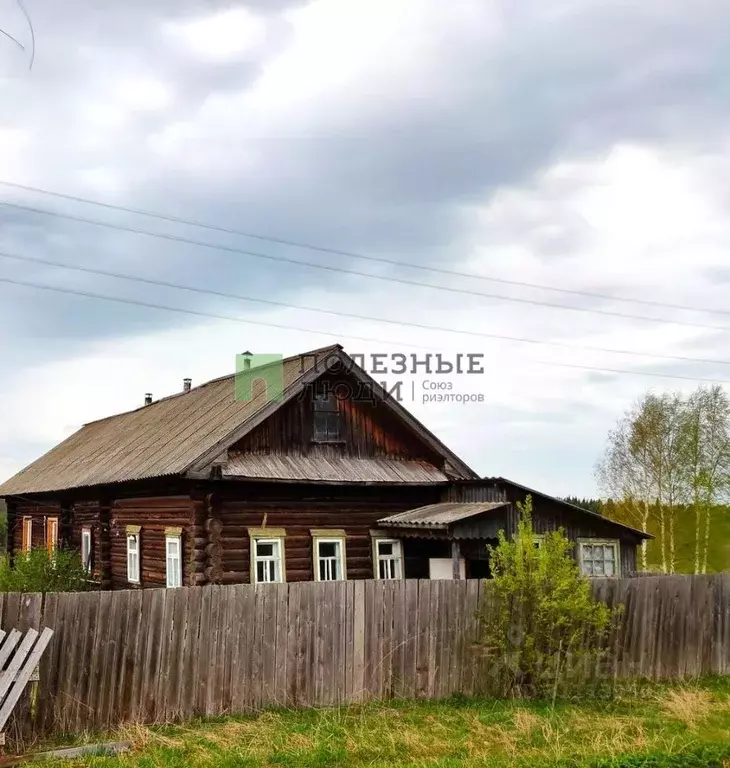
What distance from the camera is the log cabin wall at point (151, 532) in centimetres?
1850

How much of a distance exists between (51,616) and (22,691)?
90cm

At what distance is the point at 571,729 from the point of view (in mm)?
9984

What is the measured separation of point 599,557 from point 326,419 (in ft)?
23.2

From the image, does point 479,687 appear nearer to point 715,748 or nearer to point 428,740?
point 428,740

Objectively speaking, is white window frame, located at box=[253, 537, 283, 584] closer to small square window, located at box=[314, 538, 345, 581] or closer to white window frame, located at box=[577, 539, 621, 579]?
small square window, located at box=[314, 538, 345, 581]

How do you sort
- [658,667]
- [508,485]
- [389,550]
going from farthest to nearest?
[389,550] → [508,485] → [658,667]

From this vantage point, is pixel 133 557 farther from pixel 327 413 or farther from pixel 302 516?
pixel 327 413

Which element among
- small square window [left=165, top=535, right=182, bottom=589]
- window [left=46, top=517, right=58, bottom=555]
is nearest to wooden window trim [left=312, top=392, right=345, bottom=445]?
small square window [left=165, top=535, right=182, bottom=589]

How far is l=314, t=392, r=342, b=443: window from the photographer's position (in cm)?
2061

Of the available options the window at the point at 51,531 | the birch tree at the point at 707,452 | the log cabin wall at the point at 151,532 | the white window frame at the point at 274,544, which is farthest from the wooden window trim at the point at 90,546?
the birch tree at the point at 707,452

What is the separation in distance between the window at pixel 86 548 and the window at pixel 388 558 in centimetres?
902

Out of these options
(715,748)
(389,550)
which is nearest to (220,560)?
(389,550)

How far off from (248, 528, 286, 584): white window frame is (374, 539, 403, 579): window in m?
2.37

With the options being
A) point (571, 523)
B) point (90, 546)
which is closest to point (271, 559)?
point (571, 523)
